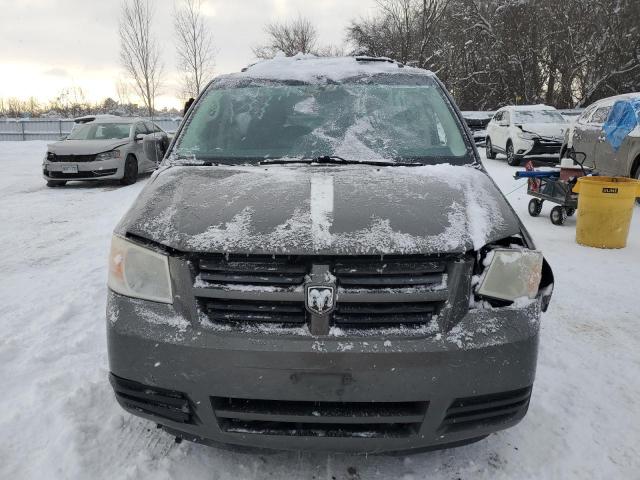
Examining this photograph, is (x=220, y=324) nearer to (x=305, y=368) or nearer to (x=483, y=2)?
(x=305, y=368)

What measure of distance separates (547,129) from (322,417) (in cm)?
1540

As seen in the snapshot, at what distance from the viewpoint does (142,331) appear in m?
1.85

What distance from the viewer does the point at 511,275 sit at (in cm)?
196

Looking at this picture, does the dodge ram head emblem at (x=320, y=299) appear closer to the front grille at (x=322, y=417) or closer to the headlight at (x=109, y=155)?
the front grille at (x=322, y=417)

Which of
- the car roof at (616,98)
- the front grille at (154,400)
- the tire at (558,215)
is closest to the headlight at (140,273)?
the front grille at (154,400)

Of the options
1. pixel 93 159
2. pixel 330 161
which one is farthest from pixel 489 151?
pixel 330 161

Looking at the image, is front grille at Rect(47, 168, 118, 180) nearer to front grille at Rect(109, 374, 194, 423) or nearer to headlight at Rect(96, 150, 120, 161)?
headlight at Rect(96, 150, 120, 161)

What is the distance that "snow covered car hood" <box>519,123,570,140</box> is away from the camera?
48.7ft

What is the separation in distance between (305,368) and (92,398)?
1.53 m

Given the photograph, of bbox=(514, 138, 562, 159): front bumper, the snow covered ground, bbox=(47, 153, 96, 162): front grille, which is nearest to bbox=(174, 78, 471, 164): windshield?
the snow covered ground

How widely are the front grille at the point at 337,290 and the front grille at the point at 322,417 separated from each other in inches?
11.3

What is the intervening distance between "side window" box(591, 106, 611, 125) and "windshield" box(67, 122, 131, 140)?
34.4 feet

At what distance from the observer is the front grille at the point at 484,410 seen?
183 cm

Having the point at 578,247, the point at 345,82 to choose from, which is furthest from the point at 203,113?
the point at 578,247
